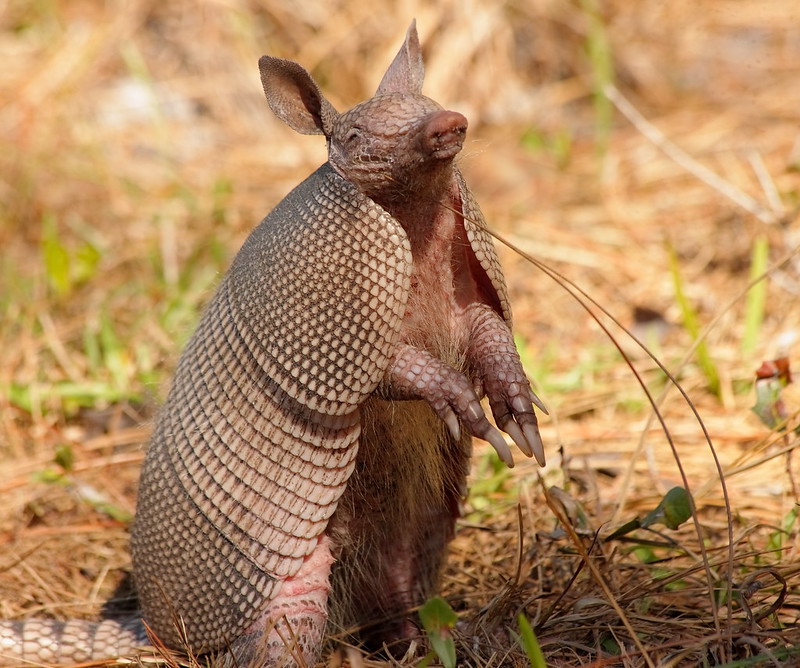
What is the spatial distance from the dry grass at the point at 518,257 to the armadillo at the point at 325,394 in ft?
1.57

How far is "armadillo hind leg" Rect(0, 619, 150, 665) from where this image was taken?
137 inches

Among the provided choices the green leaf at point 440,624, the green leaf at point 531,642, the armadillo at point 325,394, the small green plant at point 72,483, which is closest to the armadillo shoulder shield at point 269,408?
the armadillo at point 325,394

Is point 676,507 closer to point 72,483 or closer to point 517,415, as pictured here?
point 517,415

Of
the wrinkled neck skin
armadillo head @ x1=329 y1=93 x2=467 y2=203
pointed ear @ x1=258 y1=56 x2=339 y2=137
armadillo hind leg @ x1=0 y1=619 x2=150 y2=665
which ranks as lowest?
armadillo hind leg @ x1=0 y1=619 x2=150 y2=665

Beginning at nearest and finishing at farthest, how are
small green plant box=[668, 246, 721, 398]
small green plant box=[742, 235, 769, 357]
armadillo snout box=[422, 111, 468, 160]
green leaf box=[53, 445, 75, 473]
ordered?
armadillo snout box=[422, 111, 468, 160] < green leaf box=[53, 445, 75, 473] < small green plant box=[668, 246, 721, 398] < small green plant box=[742, 235, 769, 357]

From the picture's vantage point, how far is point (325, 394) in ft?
9.73

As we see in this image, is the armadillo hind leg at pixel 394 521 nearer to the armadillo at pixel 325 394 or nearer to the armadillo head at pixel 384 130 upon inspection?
the armadillo at pixel 325 394

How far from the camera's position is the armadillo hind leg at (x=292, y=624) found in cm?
316

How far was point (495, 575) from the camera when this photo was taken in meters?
3.89

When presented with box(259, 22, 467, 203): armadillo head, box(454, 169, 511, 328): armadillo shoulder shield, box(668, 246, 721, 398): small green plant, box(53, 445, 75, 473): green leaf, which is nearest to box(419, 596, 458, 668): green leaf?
box(454, 169, 511, 328): armadillo shoulder shield

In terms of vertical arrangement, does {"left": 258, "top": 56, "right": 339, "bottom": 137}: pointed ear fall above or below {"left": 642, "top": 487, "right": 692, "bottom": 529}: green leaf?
above

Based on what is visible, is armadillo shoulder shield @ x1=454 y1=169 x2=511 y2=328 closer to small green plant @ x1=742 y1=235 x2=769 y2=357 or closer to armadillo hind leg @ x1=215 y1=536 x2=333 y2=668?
armadillo hind leg @ x1=215 y1=536 x2=333 y2=668

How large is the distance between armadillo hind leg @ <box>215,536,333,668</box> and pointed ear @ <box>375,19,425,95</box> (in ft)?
5.31

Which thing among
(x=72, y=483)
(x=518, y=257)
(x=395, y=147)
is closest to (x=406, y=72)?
(x=395, y=147)
